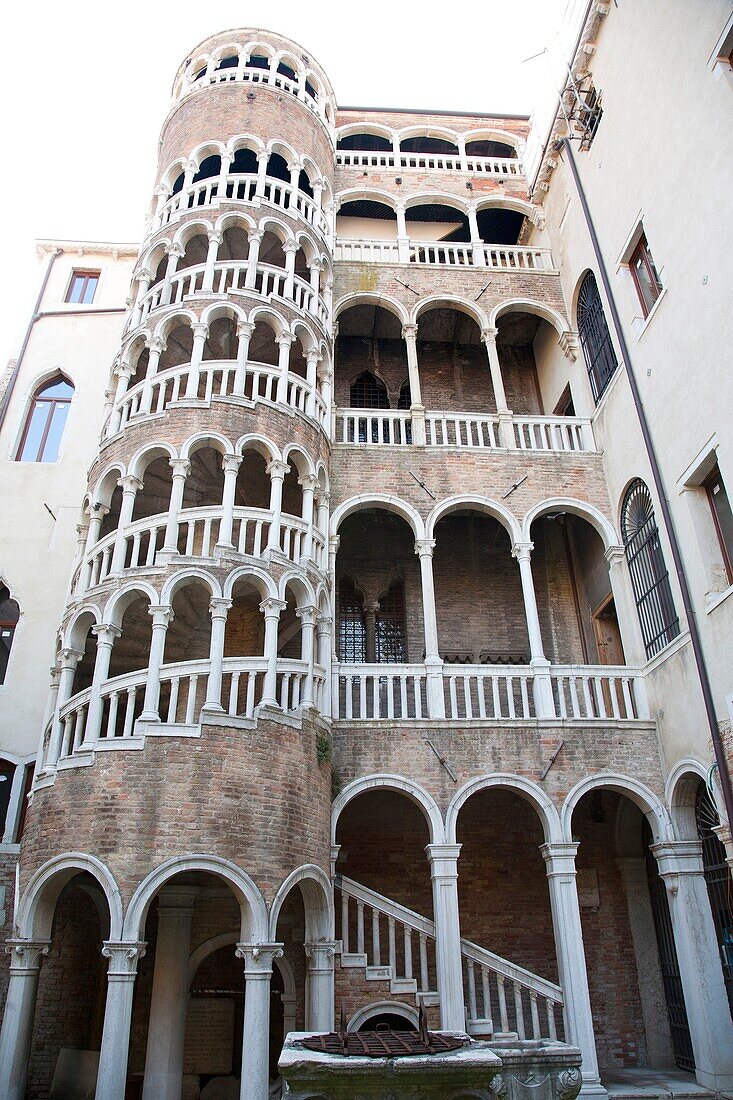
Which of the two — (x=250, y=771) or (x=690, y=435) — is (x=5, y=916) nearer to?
(x=250, y=771)

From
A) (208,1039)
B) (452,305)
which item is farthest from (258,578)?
(452,305)

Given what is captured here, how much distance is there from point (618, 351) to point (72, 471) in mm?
11095

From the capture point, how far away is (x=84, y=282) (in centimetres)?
2022

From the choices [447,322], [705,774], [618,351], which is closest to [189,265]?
[447,322]

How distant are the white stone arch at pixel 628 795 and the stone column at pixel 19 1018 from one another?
7.56m

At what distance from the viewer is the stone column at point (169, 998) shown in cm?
1118

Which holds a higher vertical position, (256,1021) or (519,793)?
(519,793)

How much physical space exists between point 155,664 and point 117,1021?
13.7 feet

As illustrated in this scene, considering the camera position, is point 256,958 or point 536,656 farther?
point 536,656

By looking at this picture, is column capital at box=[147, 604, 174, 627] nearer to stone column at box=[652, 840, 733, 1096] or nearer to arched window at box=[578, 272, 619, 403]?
stone column at box=[652, 840, 733, 1096]

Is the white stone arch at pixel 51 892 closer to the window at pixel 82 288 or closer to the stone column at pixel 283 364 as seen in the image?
the stone column at pixel 283 364

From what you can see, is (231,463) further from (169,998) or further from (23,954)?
(169,998)

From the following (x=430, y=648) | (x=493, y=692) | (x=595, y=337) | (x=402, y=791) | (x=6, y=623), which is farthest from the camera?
(x=595, y=337)

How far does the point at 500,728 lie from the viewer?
13.2 m
